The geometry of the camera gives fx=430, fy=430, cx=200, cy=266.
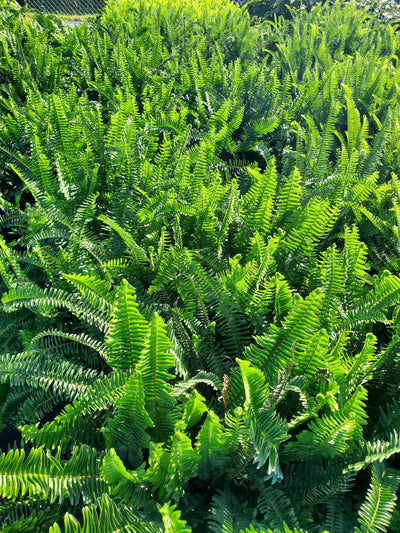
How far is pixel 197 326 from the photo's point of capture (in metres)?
1.76

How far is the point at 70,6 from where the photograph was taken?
12.0m

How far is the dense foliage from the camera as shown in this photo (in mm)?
1270

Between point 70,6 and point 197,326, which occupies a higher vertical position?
point 70,6

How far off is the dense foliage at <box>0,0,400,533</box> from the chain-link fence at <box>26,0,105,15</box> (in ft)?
34.1

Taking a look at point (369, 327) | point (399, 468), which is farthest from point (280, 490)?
point (369, 327)

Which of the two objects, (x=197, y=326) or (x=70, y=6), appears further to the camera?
(x=70, y=6)

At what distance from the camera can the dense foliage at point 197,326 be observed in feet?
4.17

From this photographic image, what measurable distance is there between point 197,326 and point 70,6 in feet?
43.4

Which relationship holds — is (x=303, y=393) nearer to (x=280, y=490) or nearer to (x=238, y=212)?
(x=280, y=490)

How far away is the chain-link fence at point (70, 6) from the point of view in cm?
1166

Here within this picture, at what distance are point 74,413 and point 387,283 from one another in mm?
1224

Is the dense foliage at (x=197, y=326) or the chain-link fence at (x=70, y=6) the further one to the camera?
the chain-link fence at (x=70, y=6)

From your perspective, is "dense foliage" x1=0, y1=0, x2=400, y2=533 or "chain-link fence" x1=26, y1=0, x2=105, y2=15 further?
"chain-link fence" x1=26, y1=0, x2=105, y2=15

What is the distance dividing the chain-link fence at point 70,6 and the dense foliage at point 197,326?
34.1ft
